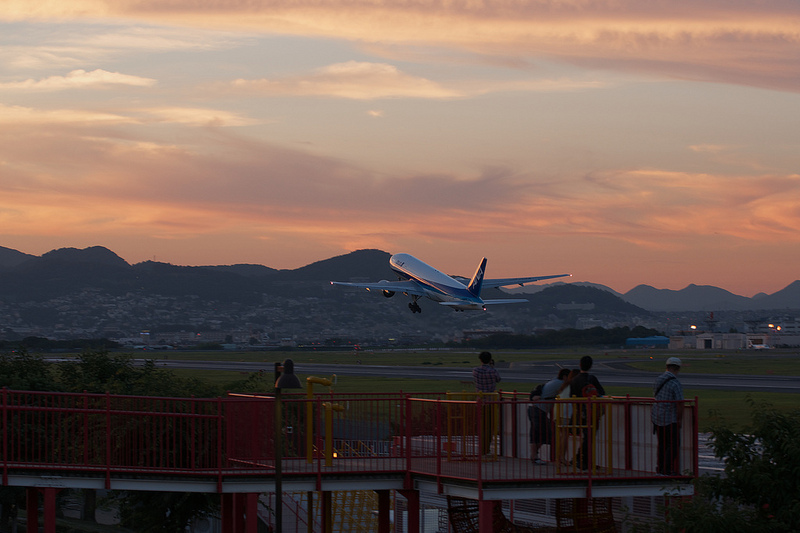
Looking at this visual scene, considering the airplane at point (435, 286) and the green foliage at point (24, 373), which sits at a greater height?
the airplane at point (435, 286)

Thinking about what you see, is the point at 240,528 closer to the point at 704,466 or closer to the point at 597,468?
the point at 597,468

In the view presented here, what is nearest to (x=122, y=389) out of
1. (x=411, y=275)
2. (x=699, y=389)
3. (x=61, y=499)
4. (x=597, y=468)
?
(x=61, y=499)

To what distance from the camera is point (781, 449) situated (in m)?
17.3

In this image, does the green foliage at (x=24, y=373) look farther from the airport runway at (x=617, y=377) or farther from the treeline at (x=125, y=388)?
the airport runway at (x=617, y=377)

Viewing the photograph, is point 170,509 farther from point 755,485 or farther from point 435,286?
point 435,286

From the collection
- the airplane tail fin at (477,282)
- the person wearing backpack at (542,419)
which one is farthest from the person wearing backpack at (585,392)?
the airplane tail fin at (477,282)

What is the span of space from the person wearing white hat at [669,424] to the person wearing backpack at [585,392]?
43.8 inches

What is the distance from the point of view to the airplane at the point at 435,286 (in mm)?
92875

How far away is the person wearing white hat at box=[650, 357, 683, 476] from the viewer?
18.5m

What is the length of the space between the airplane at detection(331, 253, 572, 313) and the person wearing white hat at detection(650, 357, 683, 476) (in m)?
70.3

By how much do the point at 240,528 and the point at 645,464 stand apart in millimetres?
8086

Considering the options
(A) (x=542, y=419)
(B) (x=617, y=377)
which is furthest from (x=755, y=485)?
(B) (x=617, y=377)

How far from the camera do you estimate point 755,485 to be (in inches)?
678

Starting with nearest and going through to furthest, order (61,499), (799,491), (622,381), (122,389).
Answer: (799,491), (122,389), (61,499), (622,381)
